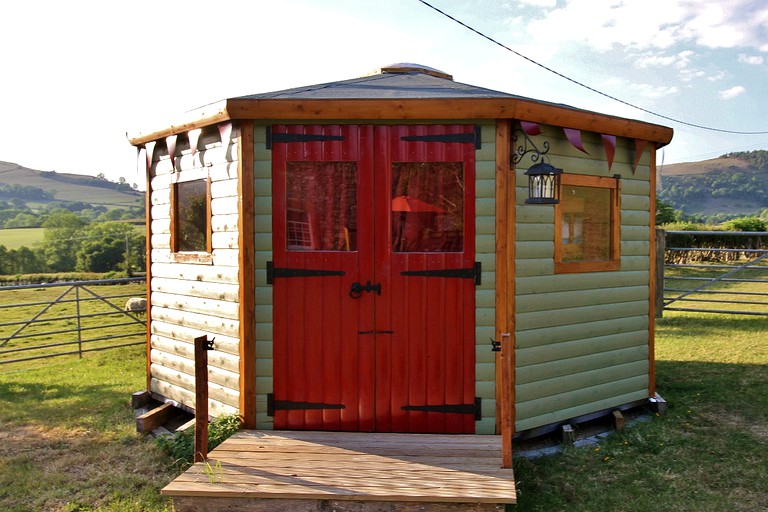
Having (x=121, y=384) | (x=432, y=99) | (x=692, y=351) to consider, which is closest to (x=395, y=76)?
(x=432, y=99)

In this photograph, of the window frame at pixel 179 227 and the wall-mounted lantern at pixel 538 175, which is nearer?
the wall-mounted lantern at pixel 538 175

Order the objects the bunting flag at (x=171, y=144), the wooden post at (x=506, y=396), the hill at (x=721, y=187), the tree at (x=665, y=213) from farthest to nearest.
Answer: the hill at (x=721, y=187), the tree at (x=665, y=213), the bunting flag at (x=171, y=144), the wooden post at (x=506, y=396)

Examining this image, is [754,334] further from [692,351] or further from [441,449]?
[441,449]

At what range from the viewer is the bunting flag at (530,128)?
4488 mm

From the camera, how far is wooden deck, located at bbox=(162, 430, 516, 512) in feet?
11.1

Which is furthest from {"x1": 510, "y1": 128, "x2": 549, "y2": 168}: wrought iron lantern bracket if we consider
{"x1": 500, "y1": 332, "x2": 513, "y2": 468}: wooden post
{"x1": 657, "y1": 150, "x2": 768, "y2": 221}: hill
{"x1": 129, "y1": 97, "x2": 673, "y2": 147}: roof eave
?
{"x1": 657, "y1": 150, "x2": 768, "y2": 221}: hill

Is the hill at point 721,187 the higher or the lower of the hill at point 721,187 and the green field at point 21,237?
the higher

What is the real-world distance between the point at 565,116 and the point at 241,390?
336 centimetres

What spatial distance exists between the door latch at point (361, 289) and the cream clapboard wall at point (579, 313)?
1.11 meters

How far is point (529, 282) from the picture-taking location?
4719 millimetres

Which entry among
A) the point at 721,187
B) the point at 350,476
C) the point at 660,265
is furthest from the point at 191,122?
the point at 721,187

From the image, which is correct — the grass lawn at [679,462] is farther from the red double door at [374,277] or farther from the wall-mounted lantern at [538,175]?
the wall-mounted lantern at [538,175]

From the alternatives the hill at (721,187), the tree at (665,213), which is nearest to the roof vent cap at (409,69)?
the tree at (665,213)

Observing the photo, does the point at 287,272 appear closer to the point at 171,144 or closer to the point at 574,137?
the point at 171,144
